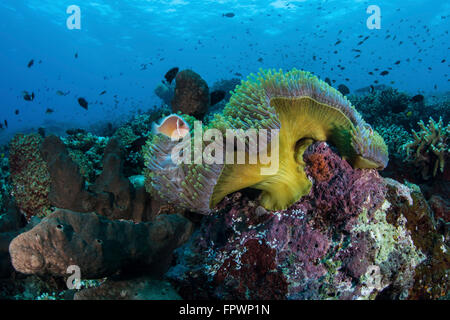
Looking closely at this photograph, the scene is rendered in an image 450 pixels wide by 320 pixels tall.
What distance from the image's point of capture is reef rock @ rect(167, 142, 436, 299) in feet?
6.98

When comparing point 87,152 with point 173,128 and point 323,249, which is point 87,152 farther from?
point 323,249

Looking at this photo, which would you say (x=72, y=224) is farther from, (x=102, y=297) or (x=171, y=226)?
(x=171, y=226)

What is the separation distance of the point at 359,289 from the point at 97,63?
84056 millimetres

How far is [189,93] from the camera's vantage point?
223 inches

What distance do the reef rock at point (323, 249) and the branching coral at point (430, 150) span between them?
5.87 ft

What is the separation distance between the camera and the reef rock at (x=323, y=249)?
2.13 meters

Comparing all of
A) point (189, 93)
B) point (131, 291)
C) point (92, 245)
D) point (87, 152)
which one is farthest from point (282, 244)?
point (87, 152)

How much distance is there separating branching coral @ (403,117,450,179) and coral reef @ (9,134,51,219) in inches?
230

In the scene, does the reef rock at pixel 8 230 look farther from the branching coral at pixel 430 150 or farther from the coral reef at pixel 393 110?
the coral reef at pixel 393 110

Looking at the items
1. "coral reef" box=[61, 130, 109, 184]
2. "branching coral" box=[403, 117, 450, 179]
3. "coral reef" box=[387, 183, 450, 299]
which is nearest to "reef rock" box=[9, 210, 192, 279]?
"coral reef" box=[387, 183, 450, 299]

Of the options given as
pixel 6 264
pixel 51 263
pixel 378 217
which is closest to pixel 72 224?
pixel 51 263

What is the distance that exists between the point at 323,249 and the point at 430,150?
2980 mm

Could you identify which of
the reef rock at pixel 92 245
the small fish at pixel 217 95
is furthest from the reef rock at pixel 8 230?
the small fish at pixel 217 95

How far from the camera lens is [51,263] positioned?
2014mm
